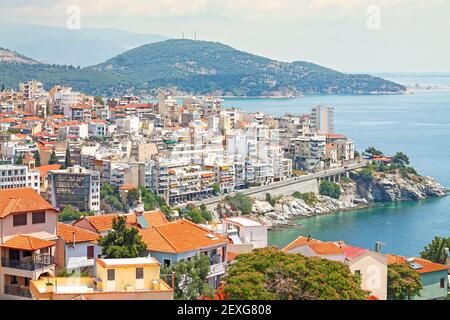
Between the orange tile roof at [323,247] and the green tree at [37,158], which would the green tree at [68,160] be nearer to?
the green tree at [37,158]

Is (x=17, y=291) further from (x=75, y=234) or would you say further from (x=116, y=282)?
(x=75, y=234)

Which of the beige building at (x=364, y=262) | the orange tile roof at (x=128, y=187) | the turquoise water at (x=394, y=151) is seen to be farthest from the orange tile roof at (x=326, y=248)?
the orange tile roof at (x=128, y=187)

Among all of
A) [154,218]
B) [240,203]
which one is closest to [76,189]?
[240,203]

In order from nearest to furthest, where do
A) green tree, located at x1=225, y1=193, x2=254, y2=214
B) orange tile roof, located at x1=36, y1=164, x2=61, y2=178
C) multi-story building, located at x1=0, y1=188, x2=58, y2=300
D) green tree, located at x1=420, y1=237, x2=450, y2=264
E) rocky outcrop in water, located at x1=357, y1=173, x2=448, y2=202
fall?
multi-story building, located at x1=0, y1=188, x2=58, y2=300 < green tree, located at x1=420, y1=237, x2=450, y2=264 < orange tile roof, located at x1=36, y1=164, x2=61, y2=178 < green tree, located at x1=225, y1=193, x2=254, y2=214 < rocky outcrop in water, located at x1=357, y1=173, x2=448, y2=202

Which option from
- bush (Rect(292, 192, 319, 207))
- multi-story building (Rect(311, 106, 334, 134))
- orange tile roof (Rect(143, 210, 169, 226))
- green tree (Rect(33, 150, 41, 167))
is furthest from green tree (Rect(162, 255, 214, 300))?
multi-story building (Rect(311, 106, 334, 134))

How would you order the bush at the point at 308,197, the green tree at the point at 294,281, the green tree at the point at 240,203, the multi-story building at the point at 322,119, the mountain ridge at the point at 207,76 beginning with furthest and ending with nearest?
the mountain ridge at the point at 207,76, the multi-story building at the point at 322,119, the bush at the point at 308,197, the green tree at the point at 240,203, the green tree at the point at 294,281

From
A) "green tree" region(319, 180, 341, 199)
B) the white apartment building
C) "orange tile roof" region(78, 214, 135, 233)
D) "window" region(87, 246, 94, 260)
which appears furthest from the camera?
"green tree" region(319, 180, 341, 199)

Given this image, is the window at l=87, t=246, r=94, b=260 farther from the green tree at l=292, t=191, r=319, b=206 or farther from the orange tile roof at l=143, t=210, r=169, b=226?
the green tree at l=292, t=191, r=319, b=206
